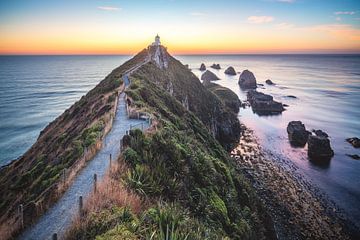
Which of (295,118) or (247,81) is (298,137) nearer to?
(295,118)

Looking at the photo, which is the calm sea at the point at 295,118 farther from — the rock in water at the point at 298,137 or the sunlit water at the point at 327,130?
the rock in water at the point at 298,137

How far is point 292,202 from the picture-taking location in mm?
29375

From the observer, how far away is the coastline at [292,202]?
2483cm

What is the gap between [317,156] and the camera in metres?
43.3

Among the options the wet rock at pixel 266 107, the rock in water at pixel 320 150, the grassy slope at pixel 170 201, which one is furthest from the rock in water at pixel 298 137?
the grassy slope at pixel 170 201

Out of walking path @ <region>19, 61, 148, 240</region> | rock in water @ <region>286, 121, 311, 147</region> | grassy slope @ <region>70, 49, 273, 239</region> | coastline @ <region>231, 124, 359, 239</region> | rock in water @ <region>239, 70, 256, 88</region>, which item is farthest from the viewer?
rock in water @ <region>239, 70, 256, 88</region>

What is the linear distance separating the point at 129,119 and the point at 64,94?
9672cm

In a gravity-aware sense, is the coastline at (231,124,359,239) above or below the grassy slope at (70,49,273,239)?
below

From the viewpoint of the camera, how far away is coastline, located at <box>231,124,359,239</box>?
24828mm

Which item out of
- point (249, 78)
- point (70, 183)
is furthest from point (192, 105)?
point (249, 78)

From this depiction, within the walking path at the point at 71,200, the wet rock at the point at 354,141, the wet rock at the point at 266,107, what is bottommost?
the wet rock at the point at 354,141

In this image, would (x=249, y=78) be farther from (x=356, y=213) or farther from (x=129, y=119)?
(x=129, y=119)

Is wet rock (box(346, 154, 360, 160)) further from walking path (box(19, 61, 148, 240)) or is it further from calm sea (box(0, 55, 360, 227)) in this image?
walking path (box(19, 61, 148, 240))

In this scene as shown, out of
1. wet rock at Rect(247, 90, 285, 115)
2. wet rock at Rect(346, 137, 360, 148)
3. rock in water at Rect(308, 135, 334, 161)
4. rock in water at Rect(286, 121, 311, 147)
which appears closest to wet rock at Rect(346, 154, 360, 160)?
rock in water at Rect(308, 135, 334, 161)
